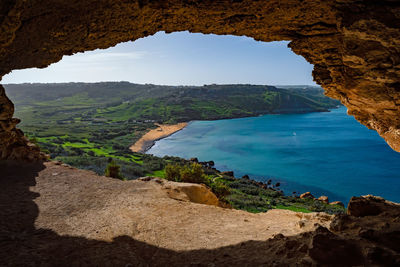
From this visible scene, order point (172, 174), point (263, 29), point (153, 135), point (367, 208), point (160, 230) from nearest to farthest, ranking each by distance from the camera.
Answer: point (367, 208)
point (160, 230)
point (263, 29)
point (172, 174)
point (153, 135)

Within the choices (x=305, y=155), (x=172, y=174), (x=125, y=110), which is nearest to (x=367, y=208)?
(x=172, y=174)

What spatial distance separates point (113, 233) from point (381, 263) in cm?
762

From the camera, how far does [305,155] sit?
2431 inches

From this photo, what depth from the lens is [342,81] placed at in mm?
9922

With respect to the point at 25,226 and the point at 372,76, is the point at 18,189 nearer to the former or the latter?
the point at 25,226

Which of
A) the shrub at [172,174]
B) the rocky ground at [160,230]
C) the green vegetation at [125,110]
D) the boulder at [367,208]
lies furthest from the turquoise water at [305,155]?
the rocky ground at [160,230]

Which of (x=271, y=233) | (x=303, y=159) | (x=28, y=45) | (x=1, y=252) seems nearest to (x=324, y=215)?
(x=271, y=233)

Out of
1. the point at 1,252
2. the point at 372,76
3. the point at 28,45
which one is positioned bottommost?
the point at 1,252

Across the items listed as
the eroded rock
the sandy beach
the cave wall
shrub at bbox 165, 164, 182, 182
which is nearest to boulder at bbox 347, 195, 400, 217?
the cave wall

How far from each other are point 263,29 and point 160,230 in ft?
28.0

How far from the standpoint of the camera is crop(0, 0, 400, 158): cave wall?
7137 millimetres

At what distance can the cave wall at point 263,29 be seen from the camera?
23.4 ft

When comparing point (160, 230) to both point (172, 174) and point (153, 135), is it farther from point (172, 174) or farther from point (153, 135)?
point (153, 135)

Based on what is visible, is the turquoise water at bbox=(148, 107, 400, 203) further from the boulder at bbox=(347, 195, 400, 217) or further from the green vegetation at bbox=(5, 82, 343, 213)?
the boulder at bbox=(347, 195, 400, 217)
